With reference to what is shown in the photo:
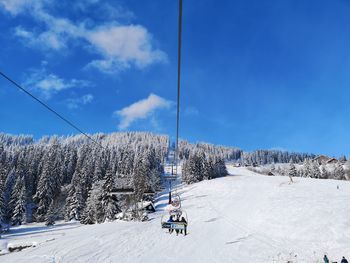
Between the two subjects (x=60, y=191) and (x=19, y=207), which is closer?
(x=19, y=207)

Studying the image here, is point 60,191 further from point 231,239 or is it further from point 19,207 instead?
point 231,239

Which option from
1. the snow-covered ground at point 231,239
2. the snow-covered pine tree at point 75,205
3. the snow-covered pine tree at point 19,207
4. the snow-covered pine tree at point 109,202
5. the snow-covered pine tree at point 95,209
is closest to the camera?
the snow-covered ground at point 231,239

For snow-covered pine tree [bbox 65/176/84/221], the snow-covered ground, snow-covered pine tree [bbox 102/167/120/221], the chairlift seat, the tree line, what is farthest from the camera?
snow-covered pine tree [bbox 65/176/84/221]

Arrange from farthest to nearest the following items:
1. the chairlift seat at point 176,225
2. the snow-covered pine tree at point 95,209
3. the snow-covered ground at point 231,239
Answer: the snow-covered pine tree at point 95,209
the chairlift seat at point 176,225
the snow-covered ground at point 231,239

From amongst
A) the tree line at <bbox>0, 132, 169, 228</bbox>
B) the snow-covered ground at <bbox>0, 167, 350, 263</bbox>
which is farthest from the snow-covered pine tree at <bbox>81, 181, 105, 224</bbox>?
the snow-covered ground at <bbox>0, 167, 350, 263</bbox>

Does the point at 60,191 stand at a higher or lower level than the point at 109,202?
higher

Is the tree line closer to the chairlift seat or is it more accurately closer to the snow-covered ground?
the snow-covered ground

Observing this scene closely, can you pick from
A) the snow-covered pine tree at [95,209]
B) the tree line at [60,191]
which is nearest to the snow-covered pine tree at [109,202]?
the tree line at [60,191]

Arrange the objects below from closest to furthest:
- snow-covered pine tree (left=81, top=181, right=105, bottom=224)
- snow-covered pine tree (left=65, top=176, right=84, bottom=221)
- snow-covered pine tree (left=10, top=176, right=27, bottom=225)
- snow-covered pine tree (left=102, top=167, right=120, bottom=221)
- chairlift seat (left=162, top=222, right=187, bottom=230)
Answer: chairlift seat (left=162, top=222, right=187, bottom=230)
snow-covered pine tree (left=102, top=167, right=120, bottom=221)
snow-covered pine tree (left=81, top=181, right=105, bottom=224)
snow-covered pine tree (left=10, top=176, right=27, bottom=225)
snow-covered pine tree (left=65, top=176, right=84, bottom=221)

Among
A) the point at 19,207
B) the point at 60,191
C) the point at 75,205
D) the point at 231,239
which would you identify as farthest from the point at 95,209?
the point at 60,191

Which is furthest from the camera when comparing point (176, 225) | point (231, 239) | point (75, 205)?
→ point (75, 205)

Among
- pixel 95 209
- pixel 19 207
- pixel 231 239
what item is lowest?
pixel 231 239

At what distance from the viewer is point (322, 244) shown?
32969mm

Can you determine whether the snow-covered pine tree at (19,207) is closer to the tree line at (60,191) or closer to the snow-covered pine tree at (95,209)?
the tree line at (60,191)
